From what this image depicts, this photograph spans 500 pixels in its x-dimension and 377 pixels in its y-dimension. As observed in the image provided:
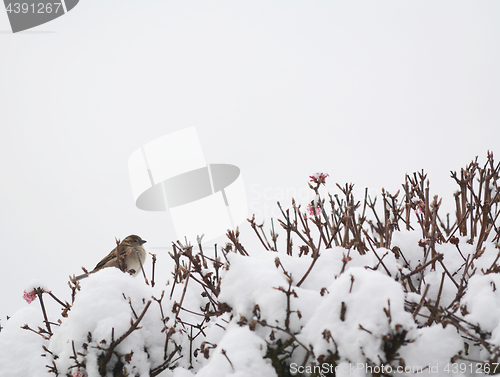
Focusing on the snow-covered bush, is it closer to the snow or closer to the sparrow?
the snow

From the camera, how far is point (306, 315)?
1.65 m

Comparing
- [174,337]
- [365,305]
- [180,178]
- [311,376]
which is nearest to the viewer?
[365,305]

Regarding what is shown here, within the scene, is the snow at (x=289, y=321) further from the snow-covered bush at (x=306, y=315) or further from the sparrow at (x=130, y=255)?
the sparrow at (x=130, y=255)

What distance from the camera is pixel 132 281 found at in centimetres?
214

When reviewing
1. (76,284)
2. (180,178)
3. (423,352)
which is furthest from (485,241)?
(180,178)

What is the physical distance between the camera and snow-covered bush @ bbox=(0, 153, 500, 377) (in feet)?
4.87

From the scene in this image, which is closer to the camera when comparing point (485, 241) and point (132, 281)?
point (132, 281)

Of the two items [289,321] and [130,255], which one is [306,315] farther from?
[130,255]

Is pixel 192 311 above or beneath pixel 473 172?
beneath

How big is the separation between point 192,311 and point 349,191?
1296 millimetres

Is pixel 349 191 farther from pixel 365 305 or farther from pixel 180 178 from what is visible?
pixel 180 178

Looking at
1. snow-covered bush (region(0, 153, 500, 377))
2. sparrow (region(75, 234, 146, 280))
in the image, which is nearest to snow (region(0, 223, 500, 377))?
snow-covered bush (region(0, 153, 500, 377))

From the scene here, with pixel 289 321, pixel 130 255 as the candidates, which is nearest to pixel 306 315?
pixel 289 321

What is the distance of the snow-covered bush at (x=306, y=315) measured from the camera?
1.49 metres
